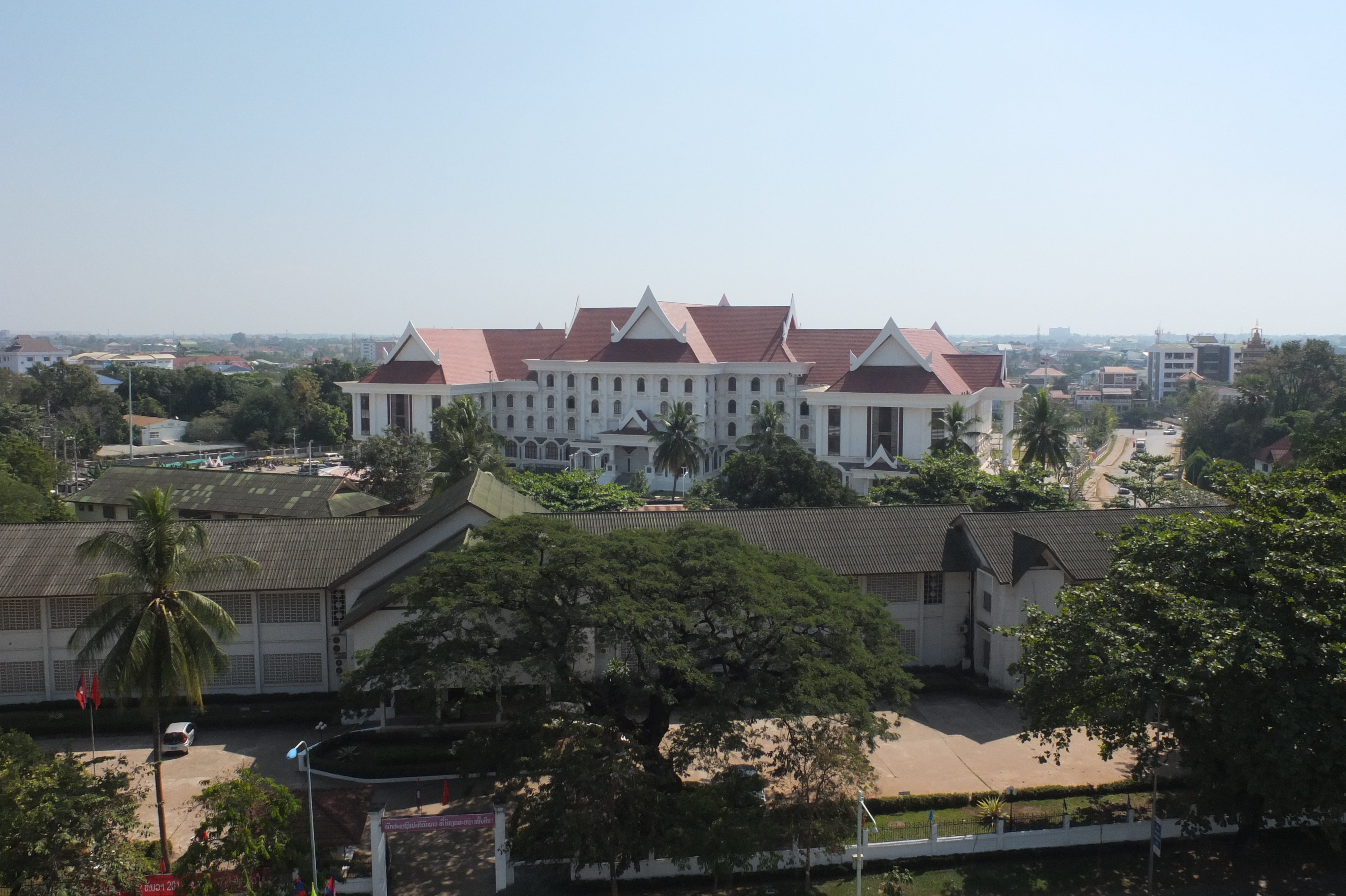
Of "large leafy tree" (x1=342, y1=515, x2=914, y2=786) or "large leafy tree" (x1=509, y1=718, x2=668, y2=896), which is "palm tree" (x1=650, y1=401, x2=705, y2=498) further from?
"large leafy tree" (x1=509, y1=718, x2=668, y2=896)

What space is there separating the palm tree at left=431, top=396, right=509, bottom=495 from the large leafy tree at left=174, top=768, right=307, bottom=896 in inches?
783

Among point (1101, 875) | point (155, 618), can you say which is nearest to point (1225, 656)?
point (1101, 875)

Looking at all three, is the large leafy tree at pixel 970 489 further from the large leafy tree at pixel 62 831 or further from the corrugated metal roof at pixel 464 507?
the large leafy tree at pixel 62 831

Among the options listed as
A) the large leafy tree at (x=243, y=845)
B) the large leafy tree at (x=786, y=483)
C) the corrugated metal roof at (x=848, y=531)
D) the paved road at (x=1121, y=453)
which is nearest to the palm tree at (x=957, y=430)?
the large leafy tree at (x=786, y=483)

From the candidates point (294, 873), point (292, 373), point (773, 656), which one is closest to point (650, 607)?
point (773, 656)

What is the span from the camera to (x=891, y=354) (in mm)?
56562

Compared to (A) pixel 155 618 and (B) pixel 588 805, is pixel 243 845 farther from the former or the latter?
(B) pixel 588 805

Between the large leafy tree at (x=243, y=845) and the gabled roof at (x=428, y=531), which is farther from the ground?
the gabled roof at (x=428, y=531)

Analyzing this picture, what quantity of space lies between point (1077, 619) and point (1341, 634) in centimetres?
380

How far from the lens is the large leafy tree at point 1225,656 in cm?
1487

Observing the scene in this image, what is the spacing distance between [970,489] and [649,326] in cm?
3155

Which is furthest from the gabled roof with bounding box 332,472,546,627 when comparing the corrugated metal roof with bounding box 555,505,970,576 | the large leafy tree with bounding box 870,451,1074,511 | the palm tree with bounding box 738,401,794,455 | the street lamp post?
the palm tree with bounding box 738,401,794,455

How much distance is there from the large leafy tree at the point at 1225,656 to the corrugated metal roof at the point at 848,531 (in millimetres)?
7147

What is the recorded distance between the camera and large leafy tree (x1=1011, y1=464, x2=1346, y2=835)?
1487cm
